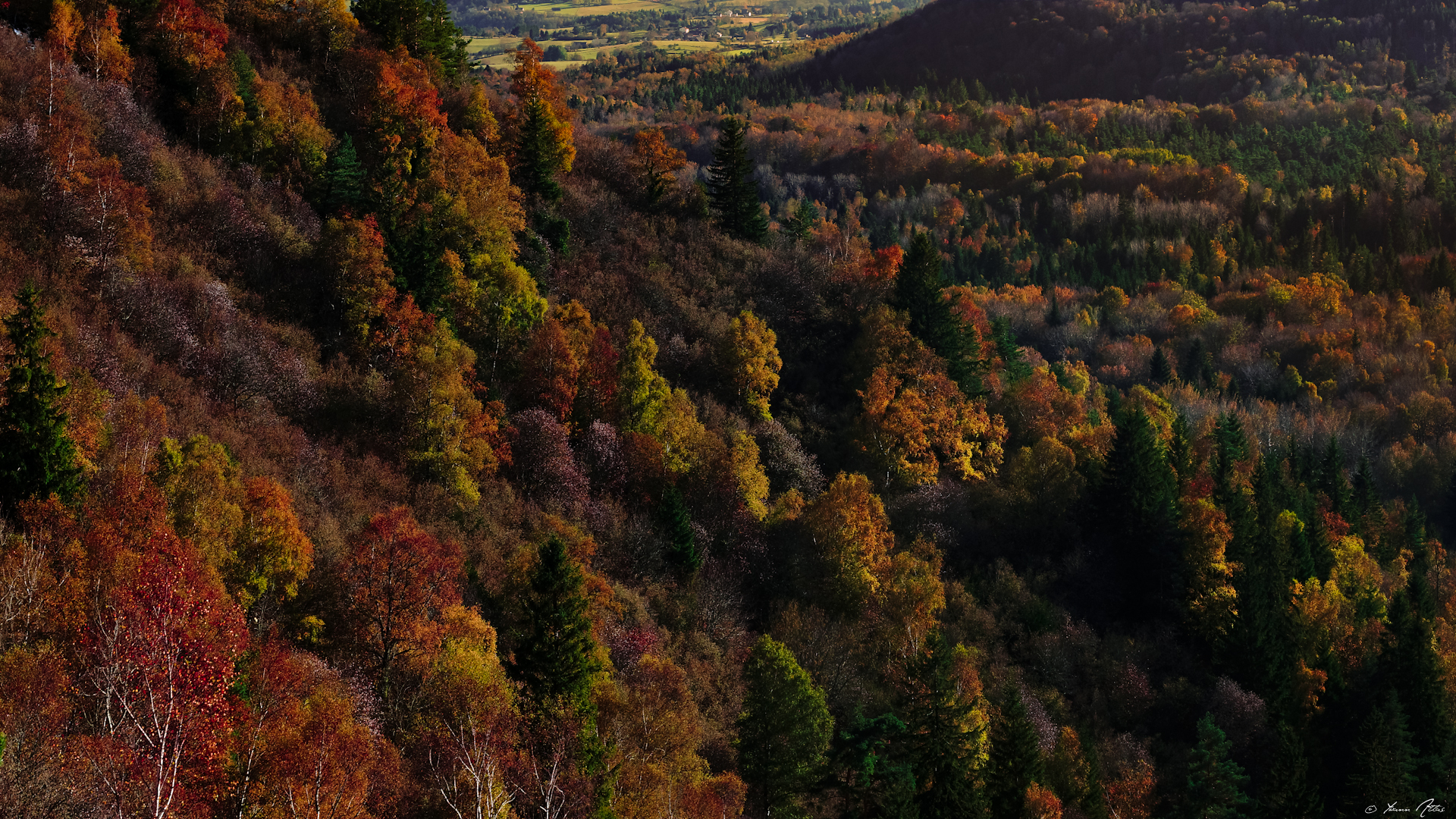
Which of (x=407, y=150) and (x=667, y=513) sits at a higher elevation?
(x=407, y=150)

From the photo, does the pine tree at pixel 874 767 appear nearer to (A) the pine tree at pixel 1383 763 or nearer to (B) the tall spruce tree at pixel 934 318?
(A) the pine tree at pixel 1383 763

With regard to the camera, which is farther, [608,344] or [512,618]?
[608,344]

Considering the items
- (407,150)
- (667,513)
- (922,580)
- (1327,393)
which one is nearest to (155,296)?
(407,150)

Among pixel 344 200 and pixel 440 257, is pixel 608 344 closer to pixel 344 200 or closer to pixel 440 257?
pixel 440 257

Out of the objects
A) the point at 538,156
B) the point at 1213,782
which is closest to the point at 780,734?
the point at 1213,782

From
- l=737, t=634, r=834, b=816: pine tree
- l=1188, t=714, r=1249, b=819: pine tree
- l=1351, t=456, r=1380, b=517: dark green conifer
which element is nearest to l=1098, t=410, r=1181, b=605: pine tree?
l=1188, t=714, r=1249, b=819: pine tree

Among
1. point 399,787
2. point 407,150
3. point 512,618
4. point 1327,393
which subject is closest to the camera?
point 399,787
